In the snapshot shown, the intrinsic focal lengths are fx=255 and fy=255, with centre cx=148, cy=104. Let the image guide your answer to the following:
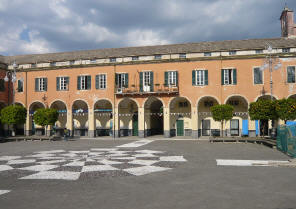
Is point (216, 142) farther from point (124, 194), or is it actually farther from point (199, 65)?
point (124, 194)

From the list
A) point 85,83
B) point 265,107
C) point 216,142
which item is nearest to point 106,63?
point 85,83

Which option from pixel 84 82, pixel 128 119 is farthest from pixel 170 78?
pixel 84 82

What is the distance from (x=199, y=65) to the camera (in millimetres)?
30125

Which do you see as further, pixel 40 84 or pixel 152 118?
pixel 152 118

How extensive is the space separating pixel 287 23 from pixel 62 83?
104ft

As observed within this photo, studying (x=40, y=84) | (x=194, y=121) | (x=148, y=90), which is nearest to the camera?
(x=194, y=121)

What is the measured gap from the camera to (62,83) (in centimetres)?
3372

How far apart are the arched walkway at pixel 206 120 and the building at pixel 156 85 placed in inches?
4.8

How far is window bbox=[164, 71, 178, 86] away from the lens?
3056cm

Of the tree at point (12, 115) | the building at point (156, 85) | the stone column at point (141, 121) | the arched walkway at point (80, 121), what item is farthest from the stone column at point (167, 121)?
the tree at point (12, 115)

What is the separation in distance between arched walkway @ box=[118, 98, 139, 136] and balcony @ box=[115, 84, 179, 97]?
2595mm

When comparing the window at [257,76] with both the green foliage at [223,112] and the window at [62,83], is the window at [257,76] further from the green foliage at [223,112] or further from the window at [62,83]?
the window at [62,83]

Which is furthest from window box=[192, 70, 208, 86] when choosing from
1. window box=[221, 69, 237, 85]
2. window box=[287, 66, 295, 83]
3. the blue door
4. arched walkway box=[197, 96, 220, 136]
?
window box=[287, 66, 295, 83]

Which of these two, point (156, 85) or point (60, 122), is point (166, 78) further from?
point (60, 122)
